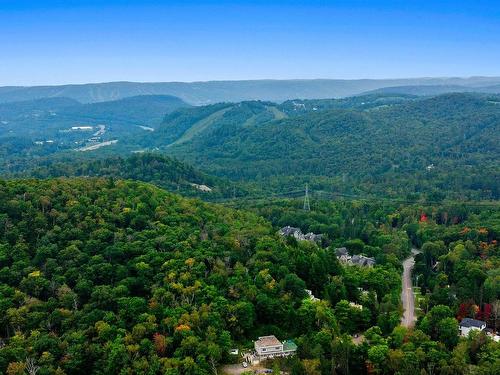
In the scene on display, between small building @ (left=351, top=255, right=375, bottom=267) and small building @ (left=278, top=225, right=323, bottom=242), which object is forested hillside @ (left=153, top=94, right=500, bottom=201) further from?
small building @ (left=351, top=255, right=375, bottom=267)

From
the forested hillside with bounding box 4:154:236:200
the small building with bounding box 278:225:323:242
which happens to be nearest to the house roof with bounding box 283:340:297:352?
the small building with bounding box 278:225:323:242

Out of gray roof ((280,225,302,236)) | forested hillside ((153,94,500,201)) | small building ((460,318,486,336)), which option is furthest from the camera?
forested hillside ((153,94,500,201))

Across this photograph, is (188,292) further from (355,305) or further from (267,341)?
(355,305)

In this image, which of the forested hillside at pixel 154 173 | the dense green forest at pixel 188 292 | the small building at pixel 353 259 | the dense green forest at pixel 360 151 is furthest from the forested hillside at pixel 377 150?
the dense green forest at pixel 188 292

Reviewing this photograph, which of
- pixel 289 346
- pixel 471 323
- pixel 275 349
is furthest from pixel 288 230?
pixel 275 349

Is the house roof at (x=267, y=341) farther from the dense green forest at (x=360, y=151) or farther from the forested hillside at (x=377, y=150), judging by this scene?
the forested hillside at (x=377, y=150)

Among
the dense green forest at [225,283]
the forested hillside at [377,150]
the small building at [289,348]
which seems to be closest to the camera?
the dense green forest at [225,283]
